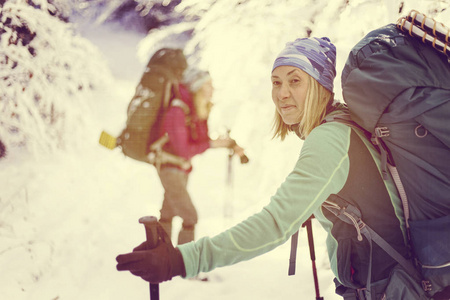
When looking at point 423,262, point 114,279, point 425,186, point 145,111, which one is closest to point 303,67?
point 425,186

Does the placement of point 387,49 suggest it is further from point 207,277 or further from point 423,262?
point 207,277

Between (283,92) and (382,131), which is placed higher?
(283,92)

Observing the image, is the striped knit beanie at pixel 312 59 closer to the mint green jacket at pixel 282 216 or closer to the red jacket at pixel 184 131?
the mint green jacket at pixel 282 216

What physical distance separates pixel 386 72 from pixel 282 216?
394mm

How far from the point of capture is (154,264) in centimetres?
70

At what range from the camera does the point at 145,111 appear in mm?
2453

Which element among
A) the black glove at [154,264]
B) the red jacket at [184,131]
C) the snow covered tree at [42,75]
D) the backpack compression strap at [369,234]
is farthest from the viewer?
the snow covered tree at [42,75]

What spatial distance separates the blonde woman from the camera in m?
0.72

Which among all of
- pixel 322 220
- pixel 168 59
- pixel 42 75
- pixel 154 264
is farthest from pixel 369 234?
pixel 42 75

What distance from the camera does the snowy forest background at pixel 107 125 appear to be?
8.13ft

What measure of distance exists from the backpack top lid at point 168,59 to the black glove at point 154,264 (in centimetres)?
201

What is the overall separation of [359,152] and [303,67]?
0.36 m

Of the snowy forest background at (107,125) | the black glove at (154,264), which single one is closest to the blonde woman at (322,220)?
the black glove at (154,264)

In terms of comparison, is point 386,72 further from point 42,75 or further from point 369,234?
point 42,75
